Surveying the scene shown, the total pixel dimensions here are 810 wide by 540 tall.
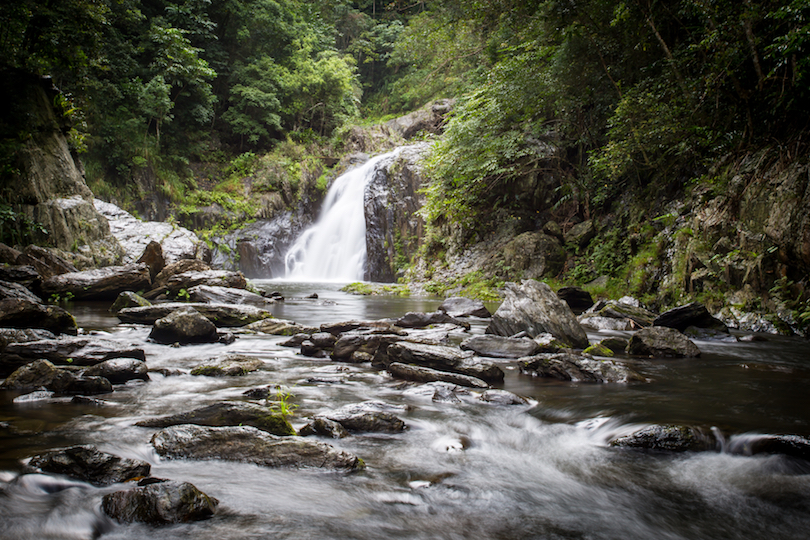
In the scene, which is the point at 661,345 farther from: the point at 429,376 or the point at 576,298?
the point at 576,298

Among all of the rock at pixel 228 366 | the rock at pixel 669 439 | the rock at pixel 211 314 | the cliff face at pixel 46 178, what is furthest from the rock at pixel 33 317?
the cliff face at pixel 46 178

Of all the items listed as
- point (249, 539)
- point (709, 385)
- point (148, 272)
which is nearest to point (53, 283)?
point (148, 272)

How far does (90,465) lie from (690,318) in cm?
833

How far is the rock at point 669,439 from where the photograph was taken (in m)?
3.02

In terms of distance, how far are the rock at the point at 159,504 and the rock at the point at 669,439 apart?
2.69 metres

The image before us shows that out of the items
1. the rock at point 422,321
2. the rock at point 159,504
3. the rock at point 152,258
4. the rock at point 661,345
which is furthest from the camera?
the rock at point 152,258

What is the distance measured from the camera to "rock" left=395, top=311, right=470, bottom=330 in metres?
8.34

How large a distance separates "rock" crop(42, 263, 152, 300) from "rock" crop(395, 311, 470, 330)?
728cm

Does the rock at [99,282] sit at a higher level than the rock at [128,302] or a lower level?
higher

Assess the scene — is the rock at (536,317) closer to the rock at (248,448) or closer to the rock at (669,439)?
the rock at (669,439)

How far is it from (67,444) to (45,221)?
11.7 meters

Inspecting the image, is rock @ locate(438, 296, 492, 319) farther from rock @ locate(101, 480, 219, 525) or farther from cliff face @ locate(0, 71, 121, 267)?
cliff face @ locate(0, 71, 121, 267)

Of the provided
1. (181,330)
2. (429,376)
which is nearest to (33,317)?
(181,330)

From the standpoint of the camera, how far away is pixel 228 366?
4918mm
